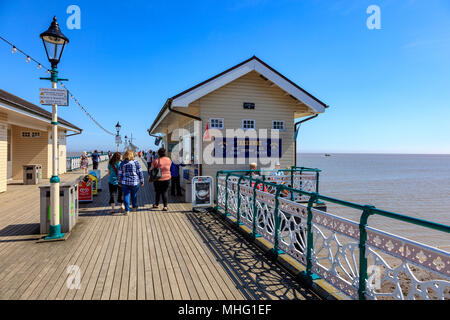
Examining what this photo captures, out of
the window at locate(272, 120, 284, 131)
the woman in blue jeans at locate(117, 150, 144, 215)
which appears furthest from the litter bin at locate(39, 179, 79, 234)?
the window at locate(272, 120, 284, 131)

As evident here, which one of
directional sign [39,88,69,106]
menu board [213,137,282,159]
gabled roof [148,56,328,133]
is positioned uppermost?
gabled roof [148,56,328,133]

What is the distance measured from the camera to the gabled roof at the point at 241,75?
29.2 ft

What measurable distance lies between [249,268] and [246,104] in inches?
289

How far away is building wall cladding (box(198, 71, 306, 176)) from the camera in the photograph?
32.2 feet

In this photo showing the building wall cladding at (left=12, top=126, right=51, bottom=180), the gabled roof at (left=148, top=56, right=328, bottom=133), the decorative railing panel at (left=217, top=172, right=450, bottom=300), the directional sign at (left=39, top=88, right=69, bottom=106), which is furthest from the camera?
the building wall cladding at (left=12, top=126, right=51, bottom=180)

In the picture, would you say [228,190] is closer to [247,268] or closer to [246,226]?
[246,226]

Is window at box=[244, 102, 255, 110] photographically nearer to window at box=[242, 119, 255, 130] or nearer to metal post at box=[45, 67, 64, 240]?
window at box=[242, 119, 255, 130]

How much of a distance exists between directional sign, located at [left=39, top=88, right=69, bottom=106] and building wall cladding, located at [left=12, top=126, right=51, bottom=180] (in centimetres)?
1340

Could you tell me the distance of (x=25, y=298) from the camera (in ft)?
10.2

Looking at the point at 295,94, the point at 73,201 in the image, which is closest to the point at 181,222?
the point at 73,201

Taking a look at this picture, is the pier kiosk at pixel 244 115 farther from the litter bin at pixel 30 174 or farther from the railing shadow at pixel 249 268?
the litter bin at pixel 30 174

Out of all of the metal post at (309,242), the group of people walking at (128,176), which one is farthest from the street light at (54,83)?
the metal post at (309,242)

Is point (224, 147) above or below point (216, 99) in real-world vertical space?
below

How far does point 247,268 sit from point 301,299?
3.33 feet
